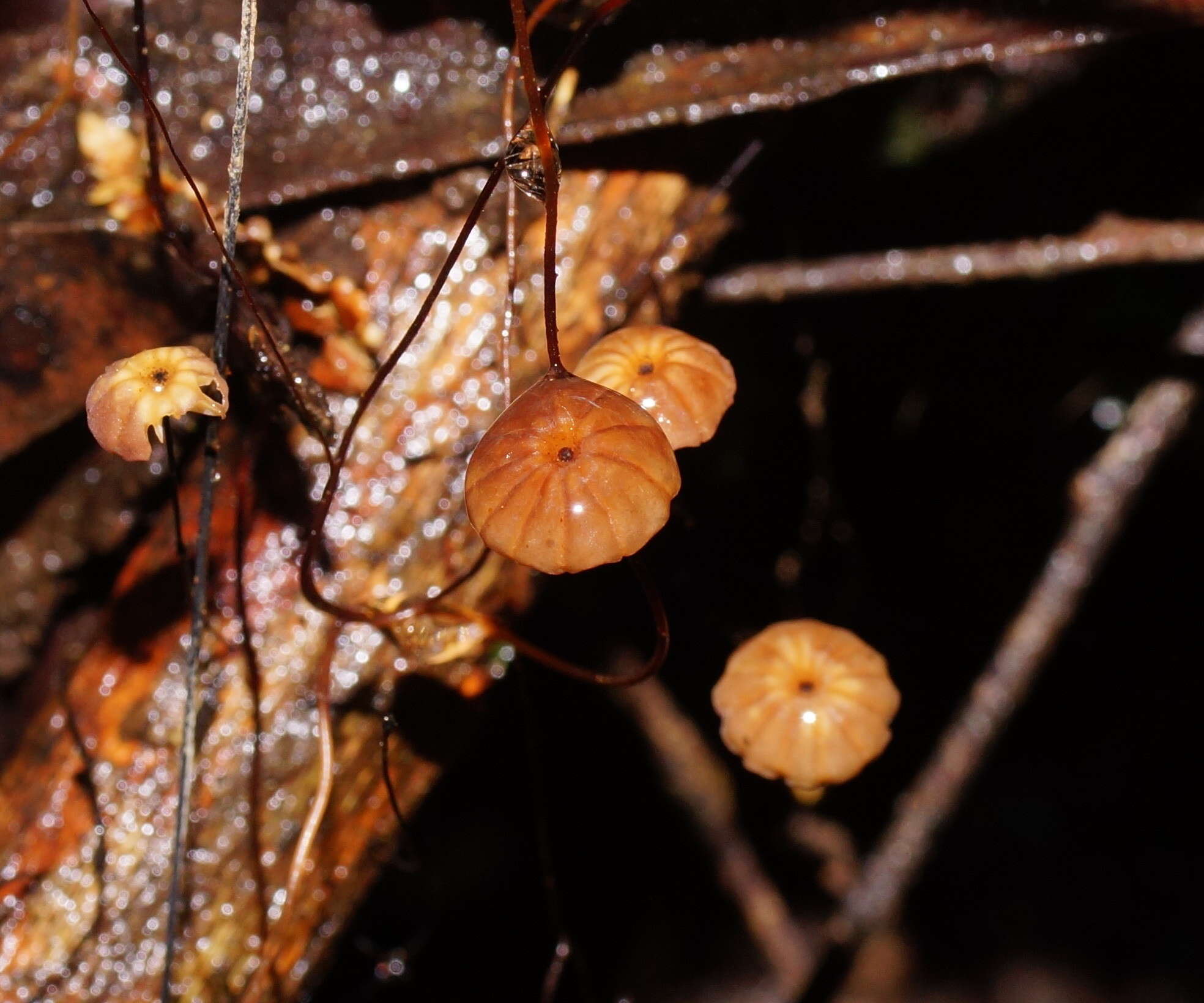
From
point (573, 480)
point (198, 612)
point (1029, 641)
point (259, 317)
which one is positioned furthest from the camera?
point (1029, 641)

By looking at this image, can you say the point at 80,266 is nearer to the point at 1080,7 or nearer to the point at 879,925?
the point at 1080,7

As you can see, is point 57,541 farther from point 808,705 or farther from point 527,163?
point 808,705

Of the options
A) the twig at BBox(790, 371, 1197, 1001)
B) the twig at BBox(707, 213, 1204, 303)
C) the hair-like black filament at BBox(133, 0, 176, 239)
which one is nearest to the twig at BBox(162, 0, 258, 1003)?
the hair-like black filament at BBox(133, 0, 176, 239)

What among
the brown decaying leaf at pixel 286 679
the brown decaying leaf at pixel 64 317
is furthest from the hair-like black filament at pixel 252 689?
the brown decaying leaf at pixel 64 317

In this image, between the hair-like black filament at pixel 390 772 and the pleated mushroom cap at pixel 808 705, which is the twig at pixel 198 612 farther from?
the pleated mushroom cap at pixel 808 705

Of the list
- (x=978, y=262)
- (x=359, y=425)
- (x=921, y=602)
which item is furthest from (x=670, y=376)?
(x=921, y=602)

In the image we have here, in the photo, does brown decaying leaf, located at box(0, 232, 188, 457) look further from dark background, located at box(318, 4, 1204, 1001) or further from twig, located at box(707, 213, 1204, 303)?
twig, located at box(707, 213, 1204, 303)
